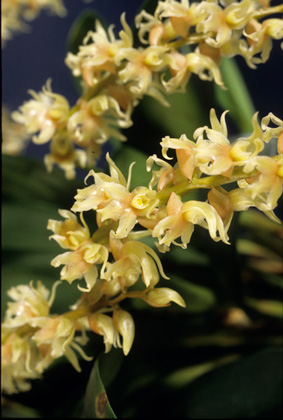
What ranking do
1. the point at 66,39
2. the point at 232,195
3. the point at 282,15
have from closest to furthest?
1. the point at 232,195
2. the point at 282,15
3. the point at 66,39

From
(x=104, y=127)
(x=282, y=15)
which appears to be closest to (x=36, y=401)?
(x=104, y=127)

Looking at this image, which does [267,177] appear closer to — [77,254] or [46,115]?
[77,254]

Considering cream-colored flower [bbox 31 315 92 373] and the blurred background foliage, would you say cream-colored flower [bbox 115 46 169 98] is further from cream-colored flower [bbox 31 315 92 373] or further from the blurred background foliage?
cream-colored flower [bbox 31 315 92 373]

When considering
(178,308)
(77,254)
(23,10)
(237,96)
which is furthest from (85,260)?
(23,10)

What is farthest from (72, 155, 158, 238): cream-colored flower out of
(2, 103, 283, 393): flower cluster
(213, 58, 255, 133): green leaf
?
(213, 58, 255, 133): green leaf

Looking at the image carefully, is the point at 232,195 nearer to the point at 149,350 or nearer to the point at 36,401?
the point at 149,350

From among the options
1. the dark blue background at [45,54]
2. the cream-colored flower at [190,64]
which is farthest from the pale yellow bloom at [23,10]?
the cream-colored flower at [190,64]
